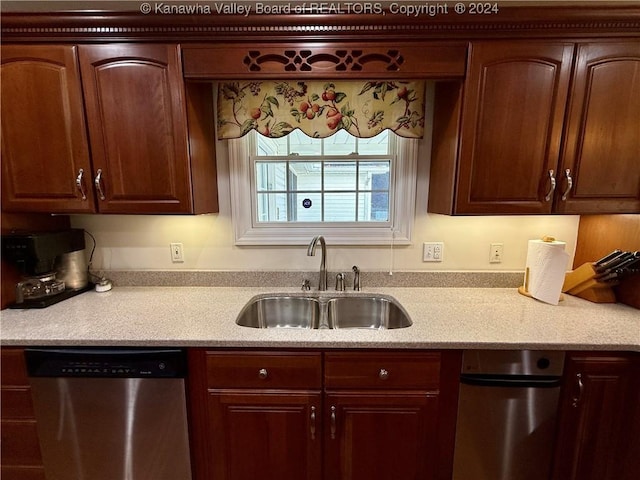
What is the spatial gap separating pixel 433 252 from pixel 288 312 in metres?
0.88

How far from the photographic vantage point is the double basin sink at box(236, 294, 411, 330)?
163 cm

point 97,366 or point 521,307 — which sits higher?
point 521,307

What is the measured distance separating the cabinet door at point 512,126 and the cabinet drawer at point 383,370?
696mm

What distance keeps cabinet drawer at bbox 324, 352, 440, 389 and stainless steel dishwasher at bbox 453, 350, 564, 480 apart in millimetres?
143

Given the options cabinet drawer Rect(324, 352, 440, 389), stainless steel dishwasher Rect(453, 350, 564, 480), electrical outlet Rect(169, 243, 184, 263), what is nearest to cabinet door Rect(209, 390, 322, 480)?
cabinet drawer Rect(324, 352, 440, 389)

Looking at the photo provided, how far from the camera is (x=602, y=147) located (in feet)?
4.25

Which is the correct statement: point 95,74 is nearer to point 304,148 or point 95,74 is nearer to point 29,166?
point 29,166

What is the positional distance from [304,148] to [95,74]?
0.98 metres

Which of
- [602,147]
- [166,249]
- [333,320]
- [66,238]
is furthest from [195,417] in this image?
[602,147]

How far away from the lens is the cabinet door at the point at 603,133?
49.1 inches

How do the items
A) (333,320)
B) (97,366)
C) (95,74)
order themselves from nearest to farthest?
(97,366), (95,74), (333,320)

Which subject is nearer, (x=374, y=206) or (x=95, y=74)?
(x=95, y=74)

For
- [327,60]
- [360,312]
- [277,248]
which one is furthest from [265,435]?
[327,60]

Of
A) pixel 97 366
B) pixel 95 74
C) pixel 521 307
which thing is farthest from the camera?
pixel 521 307
